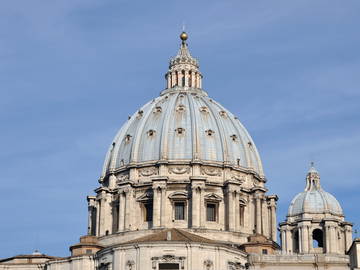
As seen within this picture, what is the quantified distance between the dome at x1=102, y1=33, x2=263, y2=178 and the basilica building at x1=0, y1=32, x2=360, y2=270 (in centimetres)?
13

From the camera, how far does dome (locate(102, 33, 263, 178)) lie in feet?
372

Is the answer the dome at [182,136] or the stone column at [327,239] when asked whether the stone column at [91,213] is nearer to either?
the dome at [182,136]

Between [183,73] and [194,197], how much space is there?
2312cm

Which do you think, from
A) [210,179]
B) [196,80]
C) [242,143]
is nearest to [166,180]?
[210,179]

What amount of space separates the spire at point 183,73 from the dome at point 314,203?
21.2 m

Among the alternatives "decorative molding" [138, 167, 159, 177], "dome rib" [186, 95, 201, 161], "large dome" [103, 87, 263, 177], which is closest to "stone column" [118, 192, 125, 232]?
"decorative molding" [138, 167, 159, 177]

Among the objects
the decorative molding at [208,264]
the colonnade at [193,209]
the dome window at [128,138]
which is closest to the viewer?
the decorative molding at [208,264]

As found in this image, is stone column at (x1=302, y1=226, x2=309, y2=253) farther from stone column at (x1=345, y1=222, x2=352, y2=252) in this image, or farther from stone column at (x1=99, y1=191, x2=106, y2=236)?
stone column at (x1=99, y1=191, x2=106, y2=236)

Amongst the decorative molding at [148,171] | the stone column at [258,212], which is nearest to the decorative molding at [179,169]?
the decorative molding at [148,171]

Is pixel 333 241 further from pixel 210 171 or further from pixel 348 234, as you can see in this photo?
pixel 210 171

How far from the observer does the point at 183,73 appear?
124875mm

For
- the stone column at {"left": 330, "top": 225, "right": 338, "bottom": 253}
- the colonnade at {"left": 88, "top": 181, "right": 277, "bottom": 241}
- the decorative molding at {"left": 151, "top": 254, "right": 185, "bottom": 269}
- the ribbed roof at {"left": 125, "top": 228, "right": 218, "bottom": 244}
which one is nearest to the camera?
the decorative molding at {"left": 151, "top": 254, "right": 185, "bottom": 269}

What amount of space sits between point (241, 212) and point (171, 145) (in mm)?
11193

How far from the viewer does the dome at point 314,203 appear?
111688mm
